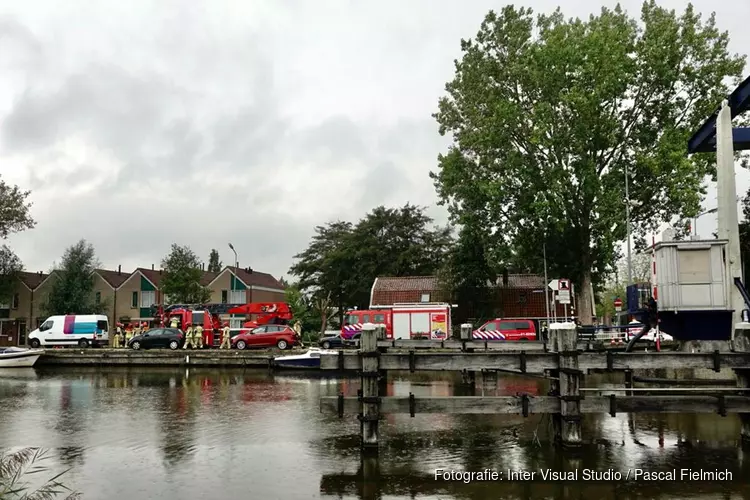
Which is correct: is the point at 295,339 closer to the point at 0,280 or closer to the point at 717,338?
the point at 717,338

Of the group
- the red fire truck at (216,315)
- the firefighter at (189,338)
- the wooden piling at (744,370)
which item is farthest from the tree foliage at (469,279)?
the wooden piling at (744,370)

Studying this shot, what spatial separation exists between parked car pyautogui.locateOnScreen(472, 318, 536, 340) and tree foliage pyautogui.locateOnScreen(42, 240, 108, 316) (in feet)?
127

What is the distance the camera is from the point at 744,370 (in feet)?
31.7

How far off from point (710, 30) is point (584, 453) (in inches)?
1208

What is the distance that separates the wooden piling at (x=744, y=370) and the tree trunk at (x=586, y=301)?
83.2ft

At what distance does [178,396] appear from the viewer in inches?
709

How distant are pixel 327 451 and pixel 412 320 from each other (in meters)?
26.2

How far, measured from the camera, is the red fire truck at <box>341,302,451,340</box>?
3584 cm

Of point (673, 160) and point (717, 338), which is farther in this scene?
point (673, 160)

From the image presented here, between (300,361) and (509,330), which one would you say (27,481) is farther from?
(509,330)

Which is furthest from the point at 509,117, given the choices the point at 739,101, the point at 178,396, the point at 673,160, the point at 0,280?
the point at 0,280

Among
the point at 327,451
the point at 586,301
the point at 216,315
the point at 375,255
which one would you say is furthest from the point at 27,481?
the point at 375,255

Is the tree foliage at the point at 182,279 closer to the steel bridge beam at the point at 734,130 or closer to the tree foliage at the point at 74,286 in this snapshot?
the tree foliage at the point at 74,286

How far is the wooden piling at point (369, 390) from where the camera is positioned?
31.4ft
